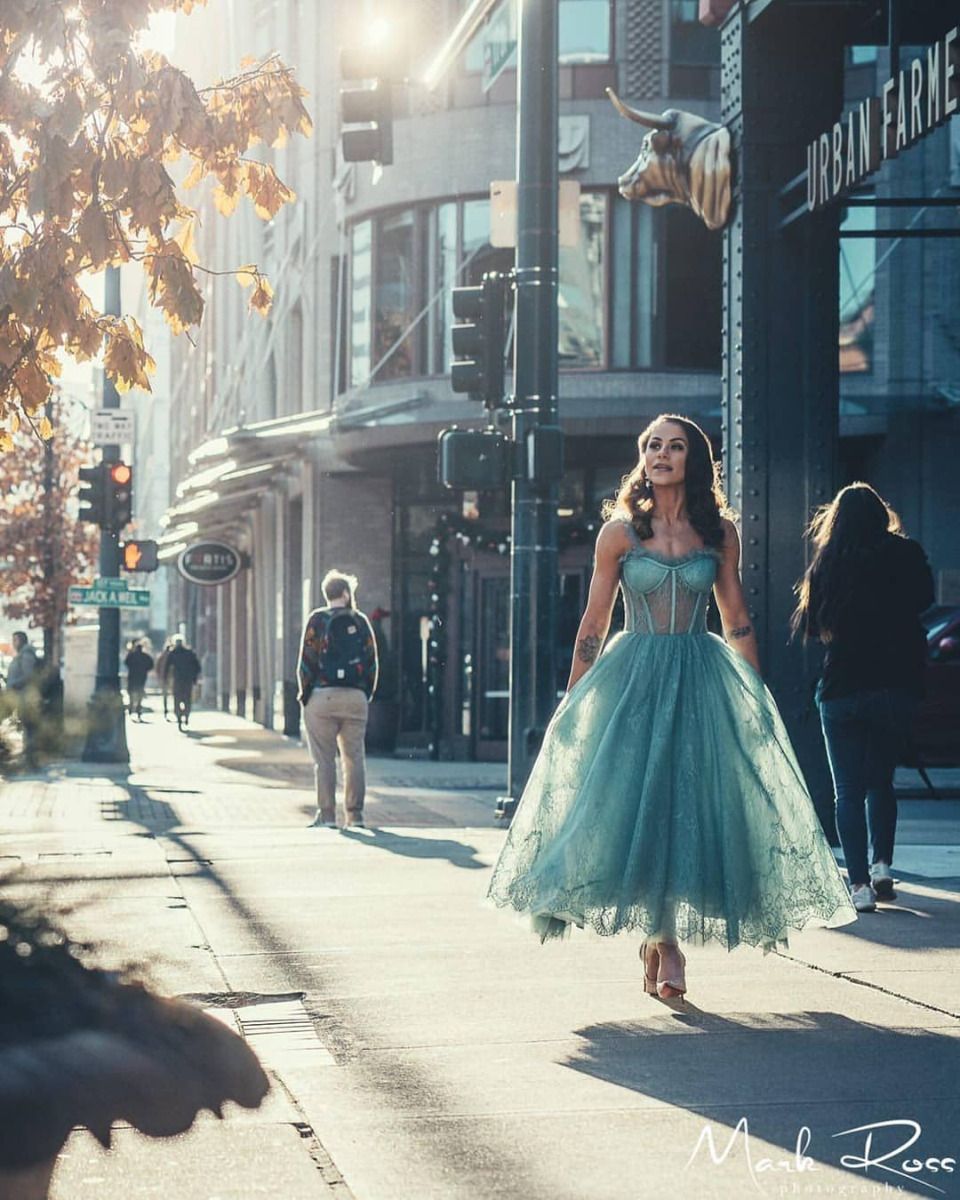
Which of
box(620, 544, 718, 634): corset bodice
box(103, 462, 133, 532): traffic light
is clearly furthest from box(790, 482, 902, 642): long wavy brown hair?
box(103, 462, 133, 532): traffic light

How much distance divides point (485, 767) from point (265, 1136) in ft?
60.6

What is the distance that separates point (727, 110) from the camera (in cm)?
1130

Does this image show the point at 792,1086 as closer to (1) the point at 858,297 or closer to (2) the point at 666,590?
(2) the point at 666,590

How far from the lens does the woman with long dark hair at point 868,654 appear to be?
848 cm

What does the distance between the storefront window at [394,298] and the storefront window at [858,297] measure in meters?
5.44

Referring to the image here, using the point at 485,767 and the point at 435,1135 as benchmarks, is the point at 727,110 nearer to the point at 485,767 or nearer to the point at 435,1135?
the point at 435,1135

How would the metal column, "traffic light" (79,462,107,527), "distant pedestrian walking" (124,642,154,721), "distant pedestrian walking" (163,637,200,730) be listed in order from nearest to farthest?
the metal column → "traffic light" (79,462,107,527) → "distant pedestrian walking" (163,637,200,730) → "distant pedestrian walking" (124,642,154,721)

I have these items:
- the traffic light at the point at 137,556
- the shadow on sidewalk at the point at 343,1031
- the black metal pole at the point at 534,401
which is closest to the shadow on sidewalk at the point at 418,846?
the shadow on sidewalk at the point at 343,1031

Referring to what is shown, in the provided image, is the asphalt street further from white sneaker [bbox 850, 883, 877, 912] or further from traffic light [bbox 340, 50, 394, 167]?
traffic light [bbox 340, 50, 394, 167]

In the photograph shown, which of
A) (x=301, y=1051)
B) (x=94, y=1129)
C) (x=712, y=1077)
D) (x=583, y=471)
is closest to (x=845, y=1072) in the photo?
(x=712, y=1077)

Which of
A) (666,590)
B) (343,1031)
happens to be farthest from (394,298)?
(343,1031)

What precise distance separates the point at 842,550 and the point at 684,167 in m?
3.80

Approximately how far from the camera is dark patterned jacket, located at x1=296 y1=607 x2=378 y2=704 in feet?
44.9

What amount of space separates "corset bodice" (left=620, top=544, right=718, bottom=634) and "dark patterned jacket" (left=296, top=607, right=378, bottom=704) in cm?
758
